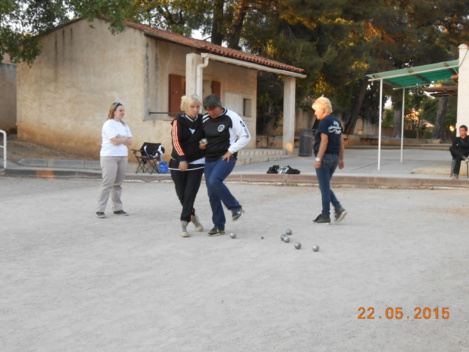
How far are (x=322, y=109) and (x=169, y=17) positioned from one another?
20426 millimetres

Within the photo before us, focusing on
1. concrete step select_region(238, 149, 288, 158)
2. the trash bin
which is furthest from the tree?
concrete step select_region(238, 149, 288, 158)

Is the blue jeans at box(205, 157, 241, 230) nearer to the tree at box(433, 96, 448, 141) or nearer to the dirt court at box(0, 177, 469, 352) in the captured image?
the dirt court at box(0, 177, 469, 352)

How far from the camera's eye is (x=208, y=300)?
14.6ft

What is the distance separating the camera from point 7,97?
81.6ft

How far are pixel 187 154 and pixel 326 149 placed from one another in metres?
2.03

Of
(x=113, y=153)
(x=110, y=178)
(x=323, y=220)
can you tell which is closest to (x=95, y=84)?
(x=113, y=153)

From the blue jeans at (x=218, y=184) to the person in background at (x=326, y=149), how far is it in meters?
1.37

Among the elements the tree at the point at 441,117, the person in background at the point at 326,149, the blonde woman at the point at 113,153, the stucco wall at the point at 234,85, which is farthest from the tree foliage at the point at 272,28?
the tree at the point at 441,117

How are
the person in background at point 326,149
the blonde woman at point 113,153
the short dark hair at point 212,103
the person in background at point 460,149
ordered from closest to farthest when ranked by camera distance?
the short dark hair at point 212,103, the person in background at point 326,149, the blonde woman at point 113,153, the person in background at point 460,149

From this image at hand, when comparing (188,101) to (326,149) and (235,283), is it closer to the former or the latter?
(326,149)

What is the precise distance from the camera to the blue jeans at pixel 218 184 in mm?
7172

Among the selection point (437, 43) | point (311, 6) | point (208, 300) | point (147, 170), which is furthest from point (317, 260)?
point (437, 43)

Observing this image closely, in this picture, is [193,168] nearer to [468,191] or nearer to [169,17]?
[468,191]

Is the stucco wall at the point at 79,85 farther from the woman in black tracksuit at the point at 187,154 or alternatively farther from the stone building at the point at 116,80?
the woman in black tracksuit at the point at 187,154
